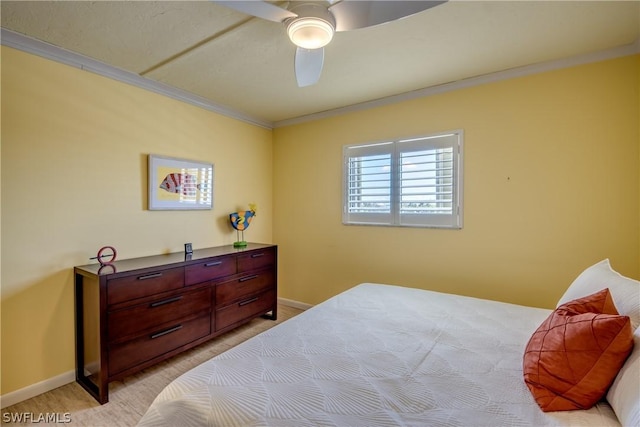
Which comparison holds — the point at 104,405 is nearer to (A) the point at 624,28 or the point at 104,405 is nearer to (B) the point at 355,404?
(B) the point at 355,404

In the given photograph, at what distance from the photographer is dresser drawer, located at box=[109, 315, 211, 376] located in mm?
2008

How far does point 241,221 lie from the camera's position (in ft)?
11.0

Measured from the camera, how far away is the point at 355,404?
3.32ft

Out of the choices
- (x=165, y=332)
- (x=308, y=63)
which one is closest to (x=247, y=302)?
(x=165, y=332)

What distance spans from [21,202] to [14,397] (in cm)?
131

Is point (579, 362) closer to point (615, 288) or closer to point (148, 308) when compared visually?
point (615, 288)

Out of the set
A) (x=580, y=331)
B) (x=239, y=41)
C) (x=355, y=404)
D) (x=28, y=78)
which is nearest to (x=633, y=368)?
(x=580, y=331)

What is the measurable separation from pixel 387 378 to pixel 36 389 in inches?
97.6

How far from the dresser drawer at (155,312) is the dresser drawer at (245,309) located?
197 millimetres

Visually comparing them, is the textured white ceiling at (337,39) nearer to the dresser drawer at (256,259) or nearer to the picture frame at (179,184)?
the picture frame at (179,184)

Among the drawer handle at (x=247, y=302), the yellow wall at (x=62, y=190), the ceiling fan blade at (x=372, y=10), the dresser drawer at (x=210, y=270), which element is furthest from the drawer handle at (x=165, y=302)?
the ceiling fan blade at (x=372, y=10)

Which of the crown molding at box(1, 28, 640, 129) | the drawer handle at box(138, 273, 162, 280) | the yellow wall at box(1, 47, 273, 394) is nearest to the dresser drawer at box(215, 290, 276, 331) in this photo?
the drawer handle at box(138, 273, 162, 280)

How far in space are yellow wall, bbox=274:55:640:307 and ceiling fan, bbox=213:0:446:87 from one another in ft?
5.09

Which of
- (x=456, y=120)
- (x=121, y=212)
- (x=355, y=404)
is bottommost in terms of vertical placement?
(x=355, y=404)
